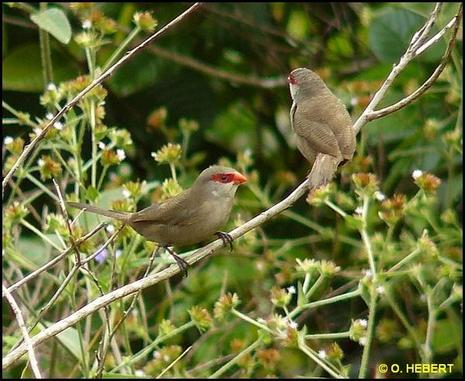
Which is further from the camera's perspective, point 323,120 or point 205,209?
point 323,120

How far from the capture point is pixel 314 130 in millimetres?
4051

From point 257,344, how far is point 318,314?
1.70m

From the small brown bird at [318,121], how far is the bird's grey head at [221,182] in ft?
1.20

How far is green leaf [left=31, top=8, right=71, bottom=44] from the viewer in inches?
171

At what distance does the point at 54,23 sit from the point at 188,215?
128 cm

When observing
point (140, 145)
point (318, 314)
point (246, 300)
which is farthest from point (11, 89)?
point (318, 314)

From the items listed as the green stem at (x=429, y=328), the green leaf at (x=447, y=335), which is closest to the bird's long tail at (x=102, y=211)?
the green stem at (x=429, y=328)

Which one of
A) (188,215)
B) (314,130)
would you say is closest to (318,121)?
(314,130)

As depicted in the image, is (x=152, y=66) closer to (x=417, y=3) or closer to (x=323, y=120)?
(x=417, y=3)

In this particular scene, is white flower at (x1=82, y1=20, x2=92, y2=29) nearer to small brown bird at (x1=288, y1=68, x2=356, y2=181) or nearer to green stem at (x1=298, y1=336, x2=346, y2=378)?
small brown bird at (x1=288, y1=68, x2=356, y2=181)

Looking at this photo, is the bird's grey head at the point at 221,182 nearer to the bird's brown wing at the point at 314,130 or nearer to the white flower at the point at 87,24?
the bird's brown wing at the point at 314,130

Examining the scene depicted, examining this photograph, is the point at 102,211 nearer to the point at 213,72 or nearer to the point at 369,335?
the point at 369,335

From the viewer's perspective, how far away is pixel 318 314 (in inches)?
207

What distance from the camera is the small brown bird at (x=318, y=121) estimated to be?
3.91 m
